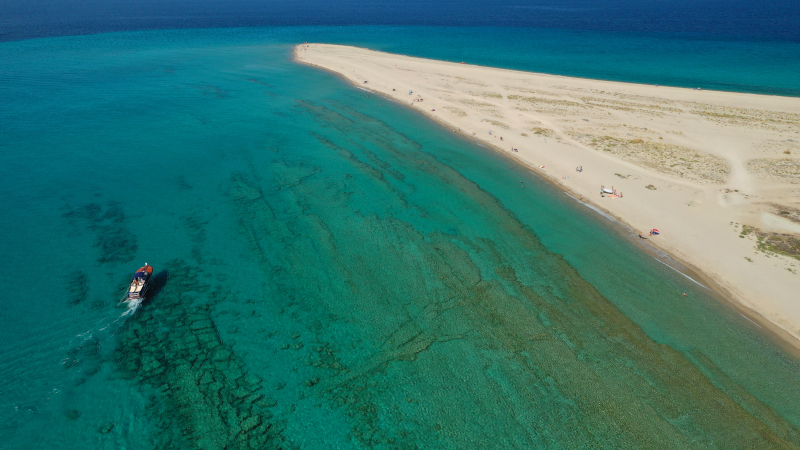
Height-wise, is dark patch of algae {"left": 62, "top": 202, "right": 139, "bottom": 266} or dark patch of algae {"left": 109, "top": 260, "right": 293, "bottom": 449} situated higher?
dark patch of algae {"left": 109, "top": 260, "right": 293, "bottom": 449}

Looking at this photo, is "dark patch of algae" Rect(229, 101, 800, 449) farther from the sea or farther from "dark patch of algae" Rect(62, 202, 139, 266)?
"dark patch of algae" Rect(62, 202, 139, 266)

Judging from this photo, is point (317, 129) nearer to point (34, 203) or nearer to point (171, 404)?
point (34, 203)

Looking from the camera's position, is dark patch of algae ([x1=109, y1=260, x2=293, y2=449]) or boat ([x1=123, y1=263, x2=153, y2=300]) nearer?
dark patch of algae ([x1=109, y1=260, x2=293, y2=449])

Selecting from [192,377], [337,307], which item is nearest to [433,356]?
[337,307]

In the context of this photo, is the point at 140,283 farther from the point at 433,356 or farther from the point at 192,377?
the point at 433,356

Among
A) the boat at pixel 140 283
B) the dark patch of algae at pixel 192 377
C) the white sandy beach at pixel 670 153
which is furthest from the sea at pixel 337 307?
the white sandy beach at pixel 670 153

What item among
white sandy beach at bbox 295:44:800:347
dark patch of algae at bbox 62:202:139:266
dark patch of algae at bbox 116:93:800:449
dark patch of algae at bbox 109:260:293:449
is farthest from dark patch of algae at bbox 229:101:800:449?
white sandy beach at bbox 295:44:800:347

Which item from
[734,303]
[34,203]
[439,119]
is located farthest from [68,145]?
[734,303]
